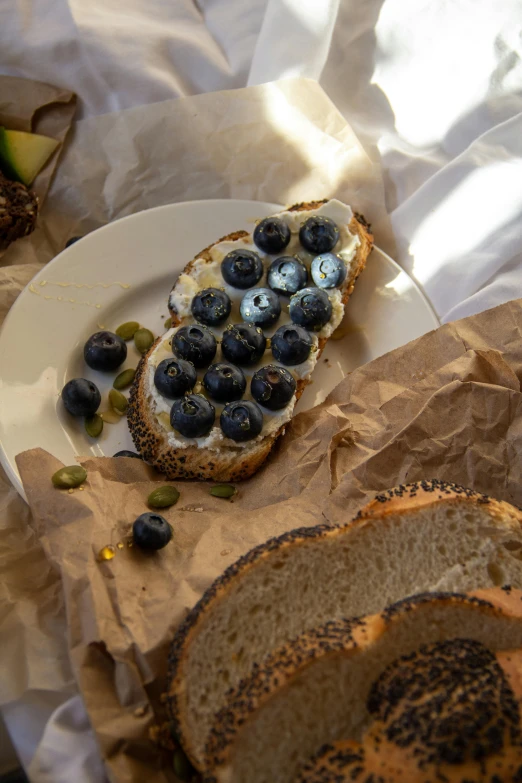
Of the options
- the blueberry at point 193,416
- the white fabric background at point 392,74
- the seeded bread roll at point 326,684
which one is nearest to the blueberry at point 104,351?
the blueberry at point 193,416

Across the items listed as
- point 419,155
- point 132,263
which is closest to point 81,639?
point 132,263

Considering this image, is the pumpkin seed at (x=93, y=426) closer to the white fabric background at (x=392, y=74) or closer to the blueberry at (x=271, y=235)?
the blueberry at (x=271, y=235)

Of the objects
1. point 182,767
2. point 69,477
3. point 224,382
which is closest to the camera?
point 182,767

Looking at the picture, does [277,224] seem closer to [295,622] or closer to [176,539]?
[176,539]

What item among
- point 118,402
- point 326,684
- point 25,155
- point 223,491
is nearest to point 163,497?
point 223,491

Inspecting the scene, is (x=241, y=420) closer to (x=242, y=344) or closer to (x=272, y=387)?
(x=272, y=387)
